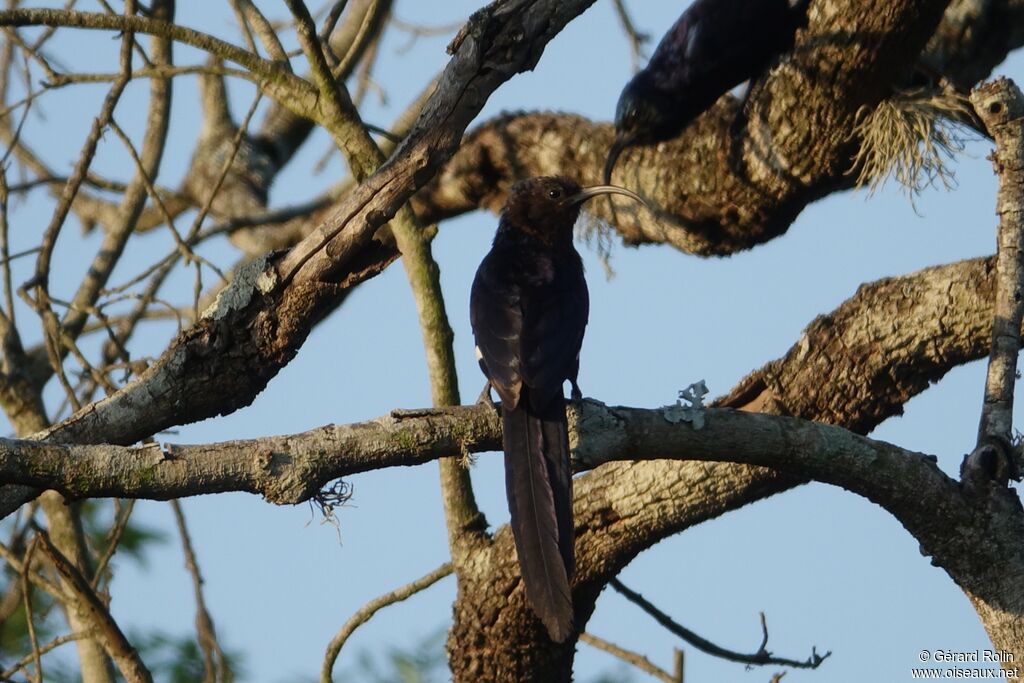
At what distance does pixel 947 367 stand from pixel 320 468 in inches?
82.0

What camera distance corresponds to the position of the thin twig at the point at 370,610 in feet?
14.6

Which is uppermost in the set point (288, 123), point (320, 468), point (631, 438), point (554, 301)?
point (288, 123)

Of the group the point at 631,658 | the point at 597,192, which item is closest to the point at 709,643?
the point at 631,658

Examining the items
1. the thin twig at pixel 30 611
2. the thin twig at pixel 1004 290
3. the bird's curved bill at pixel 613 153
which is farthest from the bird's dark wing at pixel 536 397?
the thin twig at pixel 30 611

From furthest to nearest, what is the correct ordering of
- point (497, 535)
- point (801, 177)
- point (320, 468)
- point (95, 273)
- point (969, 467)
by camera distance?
point (95, 273) < point (801, 177) < point (497, 535) < point (969, 467) < point (320, 468)

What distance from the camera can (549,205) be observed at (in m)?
5.04

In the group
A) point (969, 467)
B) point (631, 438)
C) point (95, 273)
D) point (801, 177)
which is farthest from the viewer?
point (95, 273)

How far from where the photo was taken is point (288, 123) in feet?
21.8

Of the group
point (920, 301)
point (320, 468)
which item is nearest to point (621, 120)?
point (920, 301)

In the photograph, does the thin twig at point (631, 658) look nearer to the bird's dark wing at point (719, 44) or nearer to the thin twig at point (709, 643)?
the thin twig at point (709, 643)

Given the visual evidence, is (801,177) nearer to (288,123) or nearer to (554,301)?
(554,301)

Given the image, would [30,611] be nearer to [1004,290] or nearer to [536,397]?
[536,397]

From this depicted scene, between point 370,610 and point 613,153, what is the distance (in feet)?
7.00

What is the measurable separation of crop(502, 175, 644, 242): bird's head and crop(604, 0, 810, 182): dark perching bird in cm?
35
